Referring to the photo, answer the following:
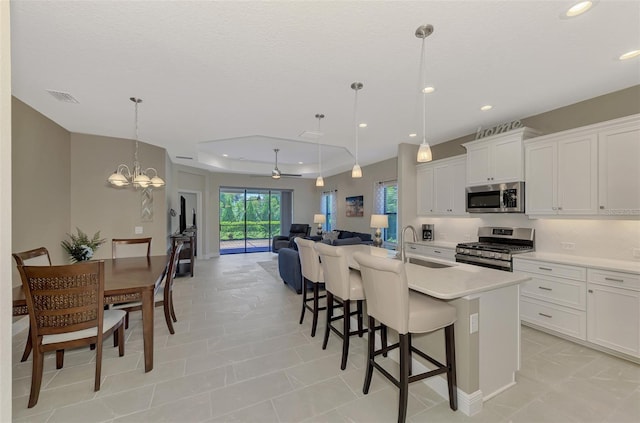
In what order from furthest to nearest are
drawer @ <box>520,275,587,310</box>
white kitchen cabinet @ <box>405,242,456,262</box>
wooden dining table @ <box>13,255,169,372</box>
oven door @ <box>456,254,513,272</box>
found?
white kitchen cabinet @ <box>405,242,456,262</box> → oven door @ <box>456,254,513,272</box> → drawer @ <box>520,275,587,310</box> → wooden dining table @ <box>13,255,169,372</box>

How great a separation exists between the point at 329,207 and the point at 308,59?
739cm

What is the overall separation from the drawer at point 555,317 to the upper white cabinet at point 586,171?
3.64 ft

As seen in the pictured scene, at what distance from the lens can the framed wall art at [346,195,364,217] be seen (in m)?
7.61

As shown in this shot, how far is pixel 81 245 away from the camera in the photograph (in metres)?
4.21

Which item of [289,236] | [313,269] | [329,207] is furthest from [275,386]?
[329,207]

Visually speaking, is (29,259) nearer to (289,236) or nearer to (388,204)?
(388,204)

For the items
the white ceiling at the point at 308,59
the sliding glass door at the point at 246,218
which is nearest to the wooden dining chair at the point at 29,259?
the white ceiling at the point at 308,59

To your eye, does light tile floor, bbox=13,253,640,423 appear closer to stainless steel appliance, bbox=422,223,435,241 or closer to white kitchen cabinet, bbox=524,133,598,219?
white kitchen cabinet, bbox=524,133,598,219

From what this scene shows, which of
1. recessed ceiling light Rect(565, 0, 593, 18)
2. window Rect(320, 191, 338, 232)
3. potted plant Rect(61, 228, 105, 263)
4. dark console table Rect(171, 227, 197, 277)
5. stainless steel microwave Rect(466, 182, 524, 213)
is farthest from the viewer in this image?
window Rect(320, 191, 338, 232)

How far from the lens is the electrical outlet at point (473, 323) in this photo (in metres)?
1.86

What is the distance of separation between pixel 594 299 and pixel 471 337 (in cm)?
192

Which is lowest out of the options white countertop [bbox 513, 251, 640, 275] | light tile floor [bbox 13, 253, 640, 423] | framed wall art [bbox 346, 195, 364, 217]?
light tile floor [bbox 13, 253, 640, 423]

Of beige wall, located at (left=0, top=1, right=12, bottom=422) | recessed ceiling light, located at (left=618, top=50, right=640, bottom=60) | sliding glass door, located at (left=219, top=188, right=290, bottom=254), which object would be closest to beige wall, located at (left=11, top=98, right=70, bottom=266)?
beige wall, located at (left=0, top=1, right=12, bottom=422)

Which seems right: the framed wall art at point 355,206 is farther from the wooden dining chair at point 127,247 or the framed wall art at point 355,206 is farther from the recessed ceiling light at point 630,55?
the recessed ceiling light at point 630,55
